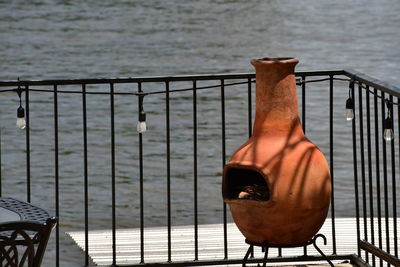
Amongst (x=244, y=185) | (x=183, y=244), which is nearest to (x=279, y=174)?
(x=244, y=185)

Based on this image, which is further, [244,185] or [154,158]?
[154,158]

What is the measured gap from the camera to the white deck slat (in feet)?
21.9

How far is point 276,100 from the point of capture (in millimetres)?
5605

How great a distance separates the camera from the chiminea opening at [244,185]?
18.5 feet

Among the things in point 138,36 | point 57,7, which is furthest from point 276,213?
point 57,7

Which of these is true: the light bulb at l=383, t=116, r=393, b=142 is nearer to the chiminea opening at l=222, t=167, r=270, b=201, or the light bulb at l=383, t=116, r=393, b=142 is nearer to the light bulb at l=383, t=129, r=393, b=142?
the light bulb at l=383, t=129, r=393, b=142

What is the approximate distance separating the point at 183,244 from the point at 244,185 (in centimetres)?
135

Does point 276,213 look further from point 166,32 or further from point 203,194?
point 166,32

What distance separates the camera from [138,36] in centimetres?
2459

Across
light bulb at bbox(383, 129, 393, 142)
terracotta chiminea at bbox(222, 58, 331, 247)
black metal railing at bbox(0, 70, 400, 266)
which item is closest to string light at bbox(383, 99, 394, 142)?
light bulb at bbox(383, 129, 393, 142)

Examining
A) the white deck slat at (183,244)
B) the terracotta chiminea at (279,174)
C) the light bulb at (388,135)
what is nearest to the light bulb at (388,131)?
the light bulb at (388,135)

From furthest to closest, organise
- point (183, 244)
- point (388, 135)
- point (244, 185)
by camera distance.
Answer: point (183, 244), point (244, 185), point (388, 135)

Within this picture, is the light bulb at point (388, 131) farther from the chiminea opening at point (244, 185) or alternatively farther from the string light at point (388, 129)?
the chiminea opening at point (244, 185)

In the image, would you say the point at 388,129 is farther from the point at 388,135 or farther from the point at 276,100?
the point at 276,100
